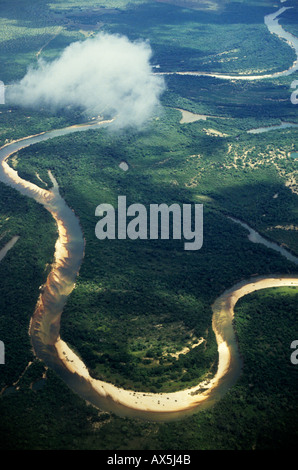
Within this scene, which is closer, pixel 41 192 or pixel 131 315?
pixel 131 315

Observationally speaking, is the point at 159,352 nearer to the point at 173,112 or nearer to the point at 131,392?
the point at 131,392

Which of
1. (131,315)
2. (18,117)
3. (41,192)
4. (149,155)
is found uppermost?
(18,117)

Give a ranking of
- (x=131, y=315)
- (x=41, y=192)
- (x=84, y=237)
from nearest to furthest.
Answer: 1. (x=131, y=315)
2. (x=84, y=237)
3. (x=41, y=192)

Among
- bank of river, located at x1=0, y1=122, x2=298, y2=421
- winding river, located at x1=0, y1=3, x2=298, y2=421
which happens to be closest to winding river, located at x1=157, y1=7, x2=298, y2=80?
winding river, located at x1=0, y1=3, x2=298, y2=421

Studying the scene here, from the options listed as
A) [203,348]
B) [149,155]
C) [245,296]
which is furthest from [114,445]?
[149,155]
